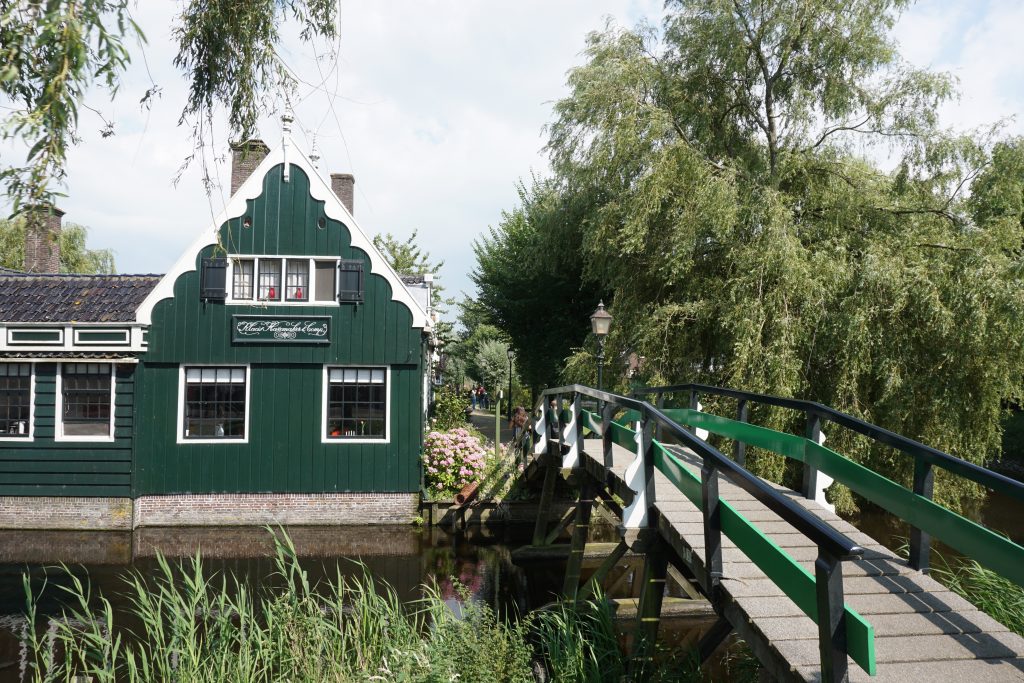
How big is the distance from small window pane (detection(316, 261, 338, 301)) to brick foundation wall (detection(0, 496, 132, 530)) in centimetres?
508

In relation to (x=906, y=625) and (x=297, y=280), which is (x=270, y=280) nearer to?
(x=297, y=280)

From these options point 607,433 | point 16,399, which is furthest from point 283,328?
point 607,433

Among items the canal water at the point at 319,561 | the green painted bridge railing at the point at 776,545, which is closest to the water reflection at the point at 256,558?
the canal water at the point at 319,561

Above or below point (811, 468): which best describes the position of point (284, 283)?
above

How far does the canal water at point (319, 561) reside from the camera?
10.4 metres

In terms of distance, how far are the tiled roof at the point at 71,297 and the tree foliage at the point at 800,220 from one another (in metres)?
8.70

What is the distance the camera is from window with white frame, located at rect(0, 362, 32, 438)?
45.7 feet

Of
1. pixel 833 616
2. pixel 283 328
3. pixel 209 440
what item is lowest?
pixel 209 440

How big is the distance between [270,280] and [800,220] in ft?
31.4

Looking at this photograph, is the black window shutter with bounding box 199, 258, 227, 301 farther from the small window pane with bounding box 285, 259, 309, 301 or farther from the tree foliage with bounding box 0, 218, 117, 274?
the tree foliage with bounding box 0, 218, 117, 274

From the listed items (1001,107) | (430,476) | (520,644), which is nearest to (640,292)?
(430,476)

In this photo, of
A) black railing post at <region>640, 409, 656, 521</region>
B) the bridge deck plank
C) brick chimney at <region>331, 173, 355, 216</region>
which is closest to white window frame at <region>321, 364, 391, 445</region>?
brick chimney at <region>331, 173, 355, 216</region>

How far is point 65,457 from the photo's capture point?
13914 millimetres

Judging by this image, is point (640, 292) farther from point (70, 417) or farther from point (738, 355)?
point (70, 417)
